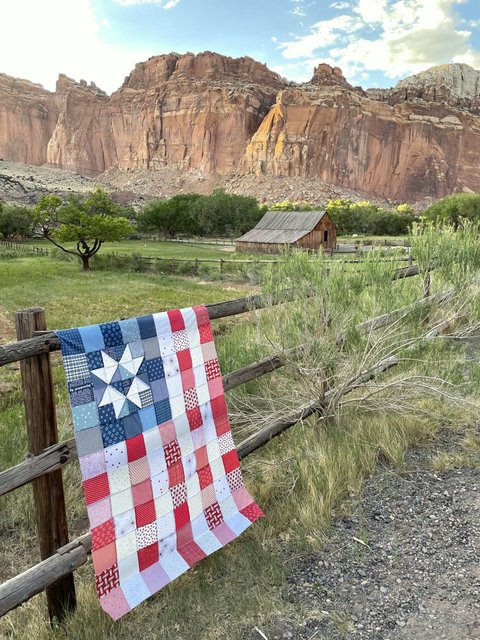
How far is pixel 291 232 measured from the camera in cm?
3866

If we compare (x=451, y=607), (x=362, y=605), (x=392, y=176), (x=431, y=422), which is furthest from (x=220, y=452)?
(x=392, y=176)

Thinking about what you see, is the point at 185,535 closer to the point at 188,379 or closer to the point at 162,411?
the point at 162,411

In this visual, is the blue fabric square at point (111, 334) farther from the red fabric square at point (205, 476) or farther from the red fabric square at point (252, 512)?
the red fabric square at point (252, 512)

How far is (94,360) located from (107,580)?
1.12 metres

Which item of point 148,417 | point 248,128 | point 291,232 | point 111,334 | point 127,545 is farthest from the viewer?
point 248,128

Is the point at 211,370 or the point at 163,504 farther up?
the point at 211,370

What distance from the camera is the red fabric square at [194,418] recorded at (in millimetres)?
2744

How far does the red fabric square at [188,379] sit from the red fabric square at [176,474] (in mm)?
467

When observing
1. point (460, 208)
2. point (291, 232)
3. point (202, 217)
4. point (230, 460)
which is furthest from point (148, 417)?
point (460, 208)

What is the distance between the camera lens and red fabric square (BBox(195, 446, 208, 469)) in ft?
9.04

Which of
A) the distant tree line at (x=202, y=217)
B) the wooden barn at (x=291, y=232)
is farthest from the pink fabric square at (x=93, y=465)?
the distant tree line at (x=202, y=217)

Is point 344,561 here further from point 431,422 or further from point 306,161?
point 306,161

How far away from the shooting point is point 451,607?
2.17 meters

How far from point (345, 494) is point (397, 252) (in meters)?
2.52
